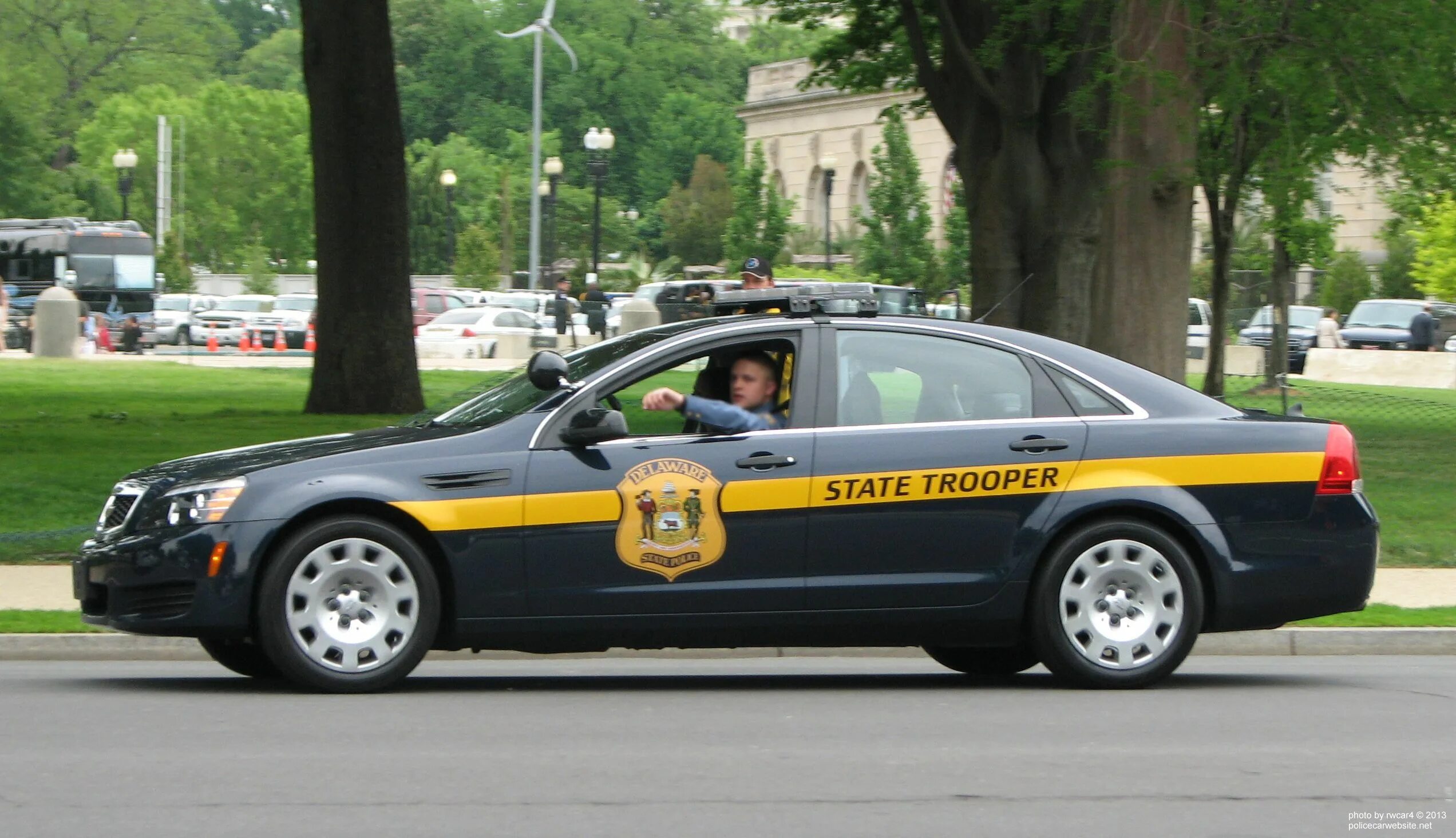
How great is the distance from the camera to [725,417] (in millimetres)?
8789

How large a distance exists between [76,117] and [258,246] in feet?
83.9

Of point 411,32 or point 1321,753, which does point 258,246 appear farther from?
point 1321,753

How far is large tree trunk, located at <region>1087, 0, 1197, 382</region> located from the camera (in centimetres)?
1981

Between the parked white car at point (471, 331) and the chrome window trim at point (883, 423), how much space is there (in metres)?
37.9

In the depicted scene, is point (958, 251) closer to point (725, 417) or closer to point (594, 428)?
point (725, 417)

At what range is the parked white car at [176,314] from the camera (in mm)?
56250

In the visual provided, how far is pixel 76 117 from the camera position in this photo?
9906 centimetres

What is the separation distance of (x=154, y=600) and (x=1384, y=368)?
37046 millimetres

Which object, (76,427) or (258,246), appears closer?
(76,427)

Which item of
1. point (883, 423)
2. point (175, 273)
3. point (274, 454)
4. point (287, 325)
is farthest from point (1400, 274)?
point (274, 454)

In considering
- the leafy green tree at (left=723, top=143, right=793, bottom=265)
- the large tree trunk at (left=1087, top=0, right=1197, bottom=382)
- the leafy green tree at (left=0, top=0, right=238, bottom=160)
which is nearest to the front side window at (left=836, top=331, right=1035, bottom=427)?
the large tree trunk at (left=1087, top=0, right=1197, bottom=382)

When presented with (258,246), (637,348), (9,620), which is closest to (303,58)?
(9,620)

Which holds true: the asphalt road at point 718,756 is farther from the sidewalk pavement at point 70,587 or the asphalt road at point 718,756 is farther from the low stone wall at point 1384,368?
the low stone wall at point 1384,368

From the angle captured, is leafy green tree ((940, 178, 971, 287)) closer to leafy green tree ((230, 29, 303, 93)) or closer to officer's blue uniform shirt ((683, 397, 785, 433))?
officer's blue uniform shirt ((683, 397, 785, 433))
